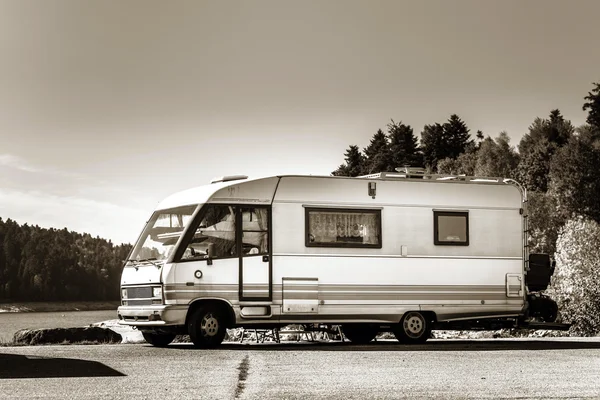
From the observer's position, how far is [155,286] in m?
18.9

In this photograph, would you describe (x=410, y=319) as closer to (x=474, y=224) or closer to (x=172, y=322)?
(x=474, y=224)

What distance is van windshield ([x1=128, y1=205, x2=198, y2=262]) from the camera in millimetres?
19094

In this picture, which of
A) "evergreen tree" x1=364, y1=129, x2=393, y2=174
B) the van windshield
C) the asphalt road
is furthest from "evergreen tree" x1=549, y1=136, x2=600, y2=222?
Answer: the van windshield

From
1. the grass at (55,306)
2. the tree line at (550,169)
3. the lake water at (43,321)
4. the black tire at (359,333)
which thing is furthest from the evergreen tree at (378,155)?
the black tire at (359,333)

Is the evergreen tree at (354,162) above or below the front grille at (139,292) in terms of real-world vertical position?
above

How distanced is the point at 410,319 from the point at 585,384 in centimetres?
801

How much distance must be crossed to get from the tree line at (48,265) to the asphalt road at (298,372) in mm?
144490

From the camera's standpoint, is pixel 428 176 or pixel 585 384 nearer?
pixel 585 384

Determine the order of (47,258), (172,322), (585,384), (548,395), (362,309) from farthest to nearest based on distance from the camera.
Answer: (47,258) < (362,309) < (172,322) < (585,384) < (548,395)

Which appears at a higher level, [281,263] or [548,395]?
[281,263]

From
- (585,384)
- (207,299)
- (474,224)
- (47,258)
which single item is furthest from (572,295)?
(47,258)

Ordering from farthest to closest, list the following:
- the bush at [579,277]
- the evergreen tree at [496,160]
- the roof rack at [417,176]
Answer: the evergreen tree at [496,160], the bush at [579,277], the roof rack at [417,176]

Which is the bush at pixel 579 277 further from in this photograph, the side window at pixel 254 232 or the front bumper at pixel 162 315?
the front bumper at pixel 162 315

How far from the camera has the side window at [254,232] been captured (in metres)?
19.3
